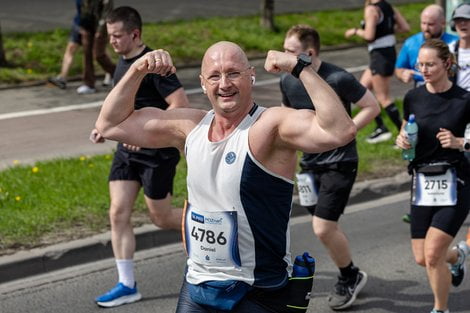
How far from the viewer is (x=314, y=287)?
741cm

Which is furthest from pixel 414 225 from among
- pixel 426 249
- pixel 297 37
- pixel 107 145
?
pixel 107 145

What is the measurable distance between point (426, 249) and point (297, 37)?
1.61 m

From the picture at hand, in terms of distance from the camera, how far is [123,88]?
4848 millimetres

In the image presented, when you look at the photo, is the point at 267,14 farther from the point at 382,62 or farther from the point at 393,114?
the point at 393,114

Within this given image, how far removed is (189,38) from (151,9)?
3.49 m

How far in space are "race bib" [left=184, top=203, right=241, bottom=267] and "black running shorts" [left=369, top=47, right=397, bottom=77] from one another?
773 centimetres

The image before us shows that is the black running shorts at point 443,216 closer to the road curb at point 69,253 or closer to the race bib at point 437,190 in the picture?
the race bib at point 437,190

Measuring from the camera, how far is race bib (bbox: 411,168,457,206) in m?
6.45

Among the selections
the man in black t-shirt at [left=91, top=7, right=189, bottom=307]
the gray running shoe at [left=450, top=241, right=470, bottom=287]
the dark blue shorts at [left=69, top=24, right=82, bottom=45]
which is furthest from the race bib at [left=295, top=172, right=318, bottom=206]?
the dark blue shorts at [left=69, top=24, right=82, bottom=45]

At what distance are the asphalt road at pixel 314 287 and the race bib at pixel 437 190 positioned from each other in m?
0.88

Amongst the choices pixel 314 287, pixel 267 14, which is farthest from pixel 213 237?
pixel 267 14

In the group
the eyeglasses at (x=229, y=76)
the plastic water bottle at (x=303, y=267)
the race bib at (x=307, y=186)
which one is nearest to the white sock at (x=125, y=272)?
the race bib at (x=307, y=186)

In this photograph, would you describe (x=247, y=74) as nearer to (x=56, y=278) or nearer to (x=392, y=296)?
(x=392, y=296)

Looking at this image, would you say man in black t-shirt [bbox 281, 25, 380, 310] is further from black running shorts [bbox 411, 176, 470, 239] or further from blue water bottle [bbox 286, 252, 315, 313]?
blue water bottle [bbox 286, 252, 315, 313]
